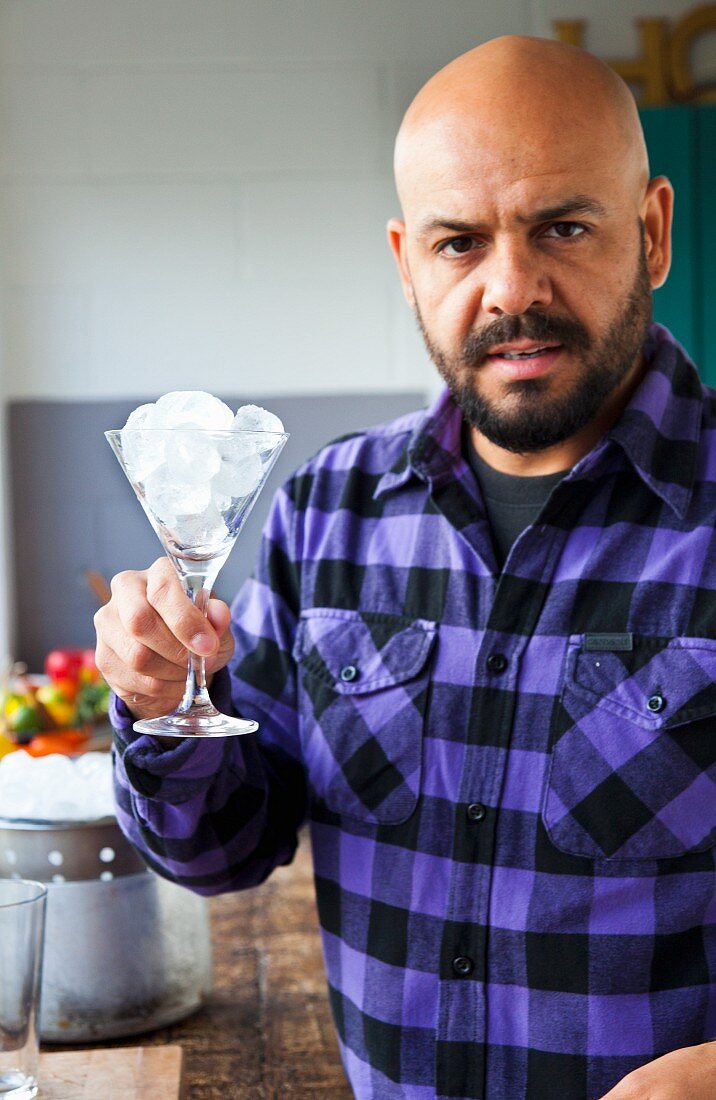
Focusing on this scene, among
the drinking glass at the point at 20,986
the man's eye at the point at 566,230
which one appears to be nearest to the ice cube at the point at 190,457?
the drinking glass at the point at 20,986

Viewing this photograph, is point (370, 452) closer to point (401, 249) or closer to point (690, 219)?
point (401, 249)

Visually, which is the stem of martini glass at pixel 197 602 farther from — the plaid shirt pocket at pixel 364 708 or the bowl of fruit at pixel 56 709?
the bowl of fruit at pixel 56 709

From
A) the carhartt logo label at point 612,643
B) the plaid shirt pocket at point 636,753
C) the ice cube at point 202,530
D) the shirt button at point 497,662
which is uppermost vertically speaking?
the ice cube at point 202,530

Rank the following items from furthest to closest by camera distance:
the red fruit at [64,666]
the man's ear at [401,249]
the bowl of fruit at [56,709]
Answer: the red fruit at [64,666]
the bowl of fruit at [56,709]
the man's ear at [401,249]

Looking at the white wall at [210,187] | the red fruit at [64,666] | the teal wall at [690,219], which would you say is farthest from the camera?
the white wall at [210,187]

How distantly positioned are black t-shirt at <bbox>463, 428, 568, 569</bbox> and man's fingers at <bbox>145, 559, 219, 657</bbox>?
40 cm

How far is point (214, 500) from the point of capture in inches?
33.4

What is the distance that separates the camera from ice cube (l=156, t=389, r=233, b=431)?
84 centimetres

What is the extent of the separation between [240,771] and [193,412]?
443 mm

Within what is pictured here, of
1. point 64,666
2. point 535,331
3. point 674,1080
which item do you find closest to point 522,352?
point 535,331

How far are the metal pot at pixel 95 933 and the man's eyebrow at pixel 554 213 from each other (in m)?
0.66

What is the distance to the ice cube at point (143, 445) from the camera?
834 mm

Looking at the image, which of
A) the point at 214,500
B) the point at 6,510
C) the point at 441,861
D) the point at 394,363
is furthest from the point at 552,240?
the point at 6,510

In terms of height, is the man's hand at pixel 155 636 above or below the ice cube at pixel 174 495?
below
